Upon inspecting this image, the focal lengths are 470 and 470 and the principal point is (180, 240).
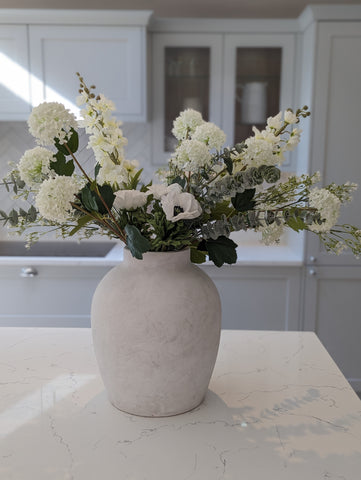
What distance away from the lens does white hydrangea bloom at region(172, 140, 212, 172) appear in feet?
2.70

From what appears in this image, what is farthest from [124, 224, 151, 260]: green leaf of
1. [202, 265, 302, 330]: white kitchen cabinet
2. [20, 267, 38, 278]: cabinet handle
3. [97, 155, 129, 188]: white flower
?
[20, 267, 38, 278]: cabinet handle

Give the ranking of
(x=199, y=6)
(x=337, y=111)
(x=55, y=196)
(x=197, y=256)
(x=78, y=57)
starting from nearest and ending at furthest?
(x=55, y=196) < (x=197, y=256) < (x=337, y=111) < (x=78, y=57) < (x=199, y=6)

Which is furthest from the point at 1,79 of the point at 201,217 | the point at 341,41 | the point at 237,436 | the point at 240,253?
the point at 237,436

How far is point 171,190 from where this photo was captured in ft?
2.68

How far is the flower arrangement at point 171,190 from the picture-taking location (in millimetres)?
789

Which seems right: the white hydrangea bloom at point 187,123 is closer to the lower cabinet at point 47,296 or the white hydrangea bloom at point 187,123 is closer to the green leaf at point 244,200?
the green leaf at point 244,200

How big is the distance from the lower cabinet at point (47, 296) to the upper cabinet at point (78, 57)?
0.90 m

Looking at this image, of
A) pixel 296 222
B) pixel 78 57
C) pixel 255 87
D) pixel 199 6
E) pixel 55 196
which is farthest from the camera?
pixel 199 6

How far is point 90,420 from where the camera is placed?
2.94ft

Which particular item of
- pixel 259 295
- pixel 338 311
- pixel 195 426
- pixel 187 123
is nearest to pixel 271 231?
pixel 187 123

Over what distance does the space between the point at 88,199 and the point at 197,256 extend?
26 cm

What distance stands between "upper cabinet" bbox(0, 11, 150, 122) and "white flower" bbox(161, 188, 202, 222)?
76.7 inches

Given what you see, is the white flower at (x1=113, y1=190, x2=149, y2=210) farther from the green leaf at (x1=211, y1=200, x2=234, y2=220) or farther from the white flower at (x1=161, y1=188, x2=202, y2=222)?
the green leaf at (x1=211, y1=200, x2=234, y2=220)

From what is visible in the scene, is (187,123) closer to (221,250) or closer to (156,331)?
(221,250)
